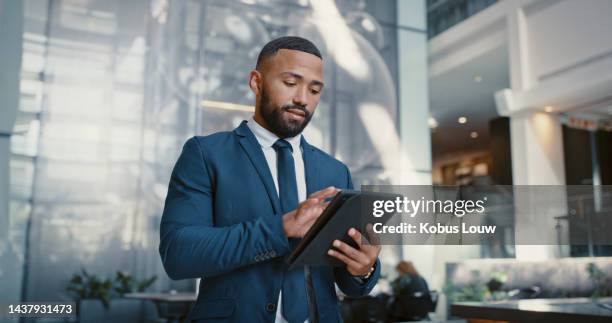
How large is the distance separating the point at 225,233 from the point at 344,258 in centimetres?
22

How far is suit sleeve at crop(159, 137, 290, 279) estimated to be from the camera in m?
1.00

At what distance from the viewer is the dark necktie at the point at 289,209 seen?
3.68ft

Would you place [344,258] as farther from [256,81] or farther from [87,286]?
[87,286]

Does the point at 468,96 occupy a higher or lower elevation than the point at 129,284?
higher

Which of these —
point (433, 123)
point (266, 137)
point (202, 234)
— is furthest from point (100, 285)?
point (433, 123)

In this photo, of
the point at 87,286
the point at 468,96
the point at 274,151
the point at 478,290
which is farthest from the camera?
the point at 468,96

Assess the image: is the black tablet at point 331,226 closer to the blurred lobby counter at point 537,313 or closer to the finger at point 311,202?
the finger at point 311,202

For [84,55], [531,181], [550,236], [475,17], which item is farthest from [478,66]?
[550,236]

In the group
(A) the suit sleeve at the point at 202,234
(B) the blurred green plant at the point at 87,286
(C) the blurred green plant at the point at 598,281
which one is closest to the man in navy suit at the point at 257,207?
(A) the suit sleeve at the point at 202,234

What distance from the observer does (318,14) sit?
24.8ft

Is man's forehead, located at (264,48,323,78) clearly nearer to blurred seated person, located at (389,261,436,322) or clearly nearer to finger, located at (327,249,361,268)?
finger, located at (327,249,361,268)

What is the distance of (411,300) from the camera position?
593cm

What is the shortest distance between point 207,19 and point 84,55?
4.79ft

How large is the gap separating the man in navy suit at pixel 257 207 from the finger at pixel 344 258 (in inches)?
1.1
